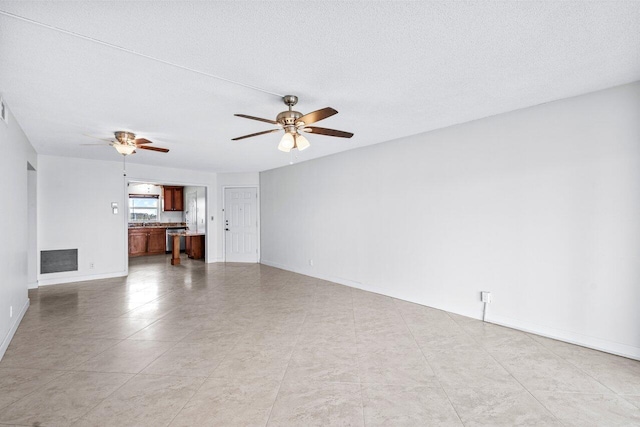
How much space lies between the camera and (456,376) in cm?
247

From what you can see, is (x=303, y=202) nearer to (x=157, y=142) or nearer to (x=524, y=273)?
(x=157, y=142)

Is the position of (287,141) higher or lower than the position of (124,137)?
lower

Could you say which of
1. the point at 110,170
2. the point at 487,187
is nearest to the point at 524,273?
the point at 487,187

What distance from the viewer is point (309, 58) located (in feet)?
7.35

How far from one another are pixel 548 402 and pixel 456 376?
0.59 metres

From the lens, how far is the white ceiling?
1760 millimetres

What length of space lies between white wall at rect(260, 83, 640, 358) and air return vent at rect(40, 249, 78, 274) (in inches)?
209

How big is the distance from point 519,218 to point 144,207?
10560mm

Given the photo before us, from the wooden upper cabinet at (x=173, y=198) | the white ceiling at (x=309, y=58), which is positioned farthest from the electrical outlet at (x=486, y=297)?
the wooden upper cabinet at (x=173, y=198)

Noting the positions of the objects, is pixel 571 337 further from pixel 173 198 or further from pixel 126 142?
pixel 173 198

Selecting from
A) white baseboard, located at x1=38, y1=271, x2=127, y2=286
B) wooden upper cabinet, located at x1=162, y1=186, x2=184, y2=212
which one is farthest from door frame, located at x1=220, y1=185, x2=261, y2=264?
wooden upper cabinet, located at x1=162, y1=186, x2=184, y2=212

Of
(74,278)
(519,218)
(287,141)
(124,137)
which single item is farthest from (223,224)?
(519,218)

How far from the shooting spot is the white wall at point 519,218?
111 inches

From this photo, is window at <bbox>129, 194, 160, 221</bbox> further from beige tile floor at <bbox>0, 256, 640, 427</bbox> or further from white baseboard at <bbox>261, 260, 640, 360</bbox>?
white baseboard at <bbox>261, 260, 640, 360</bbox>
